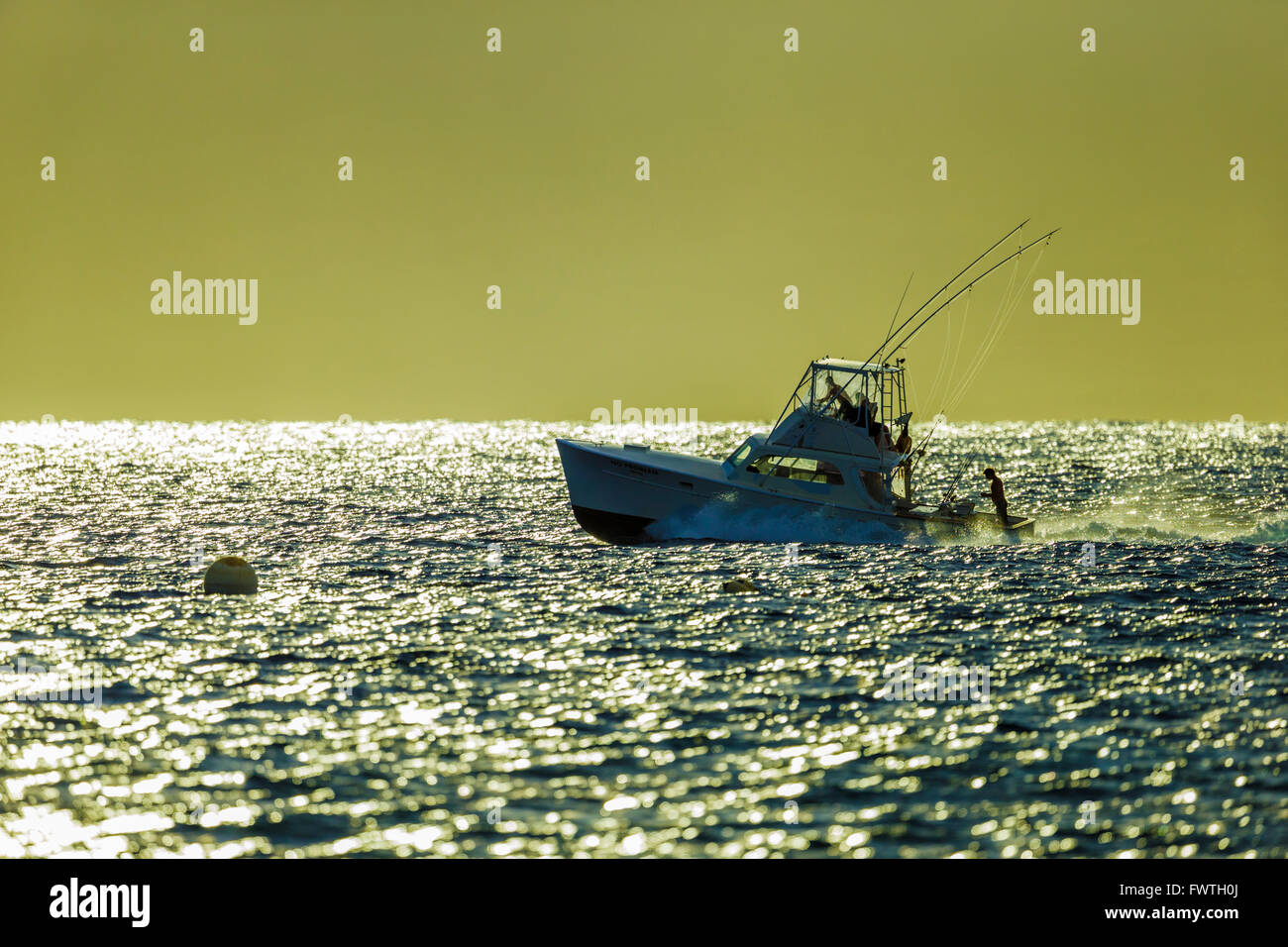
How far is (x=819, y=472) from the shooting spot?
3384 centimetres

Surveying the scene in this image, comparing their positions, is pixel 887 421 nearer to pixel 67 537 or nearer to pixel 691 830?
pixel 691 830

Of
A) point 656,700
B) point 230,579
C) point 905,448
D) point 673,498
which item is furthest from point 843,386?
point 656,700

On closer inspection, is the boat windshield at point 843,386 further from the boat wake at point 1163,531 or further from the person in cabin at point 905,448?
the boat wake at point 1163,531

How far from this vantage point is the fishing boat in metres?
33.8

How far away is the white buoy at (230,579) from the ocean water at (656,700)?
686 mm

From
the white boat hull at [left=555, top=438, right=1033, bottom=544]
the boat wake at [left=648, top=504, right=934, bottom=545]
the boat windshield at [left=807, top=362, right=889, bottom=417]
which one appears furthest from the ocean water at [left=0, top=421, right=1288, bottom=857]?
the boat windshield at [left=807, top=362, right=889, bottom=417]

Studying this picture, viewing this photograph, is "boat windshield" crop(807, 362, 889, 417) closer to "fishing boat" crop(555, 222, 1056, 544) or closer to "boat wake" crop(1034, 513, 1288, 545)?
"fishing boat" crop(555, 222, 1056, 544)

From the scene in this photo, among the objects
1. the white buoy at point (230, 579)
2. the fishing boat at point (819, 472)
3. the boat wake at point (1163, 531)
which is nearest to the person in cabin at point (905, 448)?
the fishing boat at point (819, 472)

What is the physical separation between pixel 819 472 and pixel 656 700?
705 inches

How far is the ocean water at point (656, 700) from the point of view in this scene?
12.0m

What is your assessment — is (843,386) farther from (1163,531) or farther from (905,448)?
(1163,531)

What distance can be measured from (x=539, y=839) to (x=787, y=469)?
922 inches
